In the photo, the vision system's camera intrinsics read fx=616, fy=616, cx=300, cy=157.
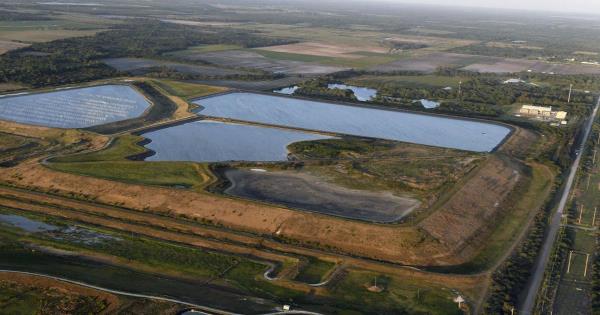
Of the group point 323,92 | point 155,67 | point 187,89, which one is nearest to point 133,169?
point 187,89

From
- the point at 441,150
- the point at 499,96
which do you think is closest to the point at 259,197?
the point at 441,150

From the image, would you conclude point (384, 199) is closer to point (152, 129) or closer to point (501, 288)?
point (501, 288)

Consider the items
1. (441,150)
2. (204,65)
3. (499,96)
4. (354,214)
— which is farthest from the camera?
(204,65)

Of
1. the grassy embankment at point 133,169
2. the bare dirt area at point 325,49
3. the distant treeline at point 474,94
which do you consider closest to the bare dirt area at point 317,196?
the grassy embankment at point 133,169

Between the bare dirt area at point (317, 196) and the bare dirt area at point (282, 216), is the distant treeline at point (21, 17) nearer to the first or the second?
the bare dirt area at point (282, 216)

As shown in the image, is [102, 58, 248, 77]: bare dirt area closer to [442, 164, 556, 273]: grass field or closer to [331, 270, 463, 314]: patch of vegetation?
[442, 164, 556, 273]: grass field

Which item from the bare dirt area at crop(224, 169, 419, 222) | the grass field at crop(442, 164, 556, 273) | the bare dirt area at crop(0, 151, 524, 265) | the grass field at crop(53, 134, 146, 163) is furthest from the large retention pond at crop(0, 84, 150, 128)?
the grass field at crop(442, 164, 556, 273)
